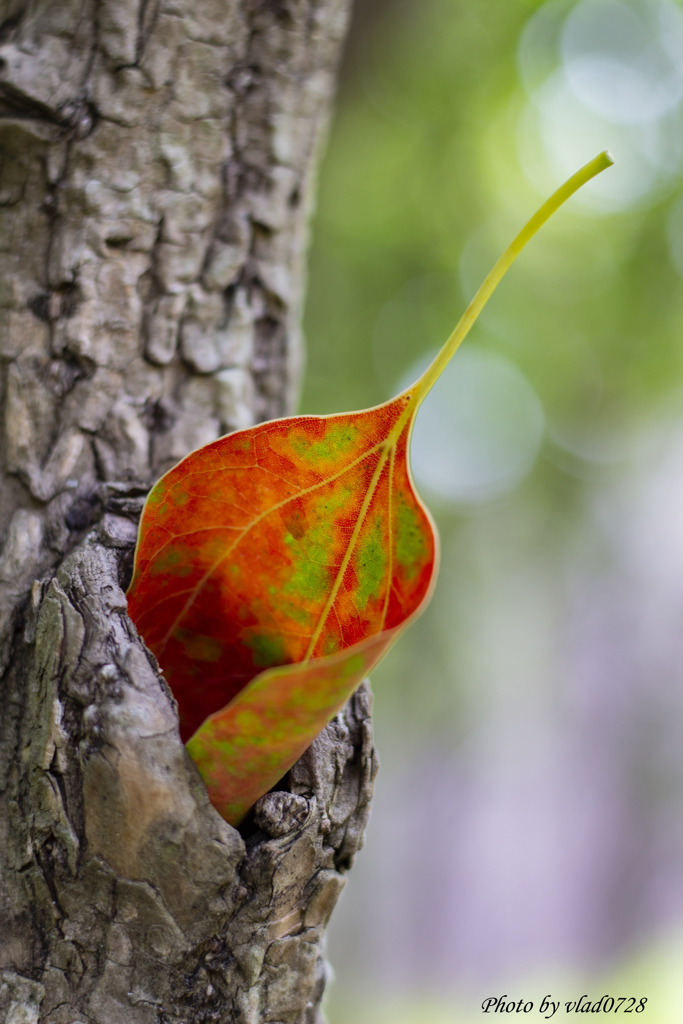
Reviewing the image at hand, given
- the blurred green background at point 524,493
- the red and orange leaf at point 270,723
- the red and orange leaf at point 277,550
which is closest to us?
the red and orange leaf at point 270,723

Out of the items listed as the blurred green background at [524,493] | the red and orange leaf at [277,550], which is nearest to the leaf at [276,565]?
the red and orange leaf at [277,550]

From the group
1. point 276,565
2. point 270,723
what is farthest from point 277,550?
point 270,723

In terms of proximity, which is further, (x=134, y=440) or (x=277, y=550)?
(x=134, y=440)

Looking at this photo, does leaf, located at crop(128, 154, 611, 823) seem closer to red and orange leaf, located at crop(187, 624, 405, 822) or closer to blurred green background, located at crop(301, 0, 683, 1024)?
red and orange leaf, located at crop(187, 624, 405, 822)

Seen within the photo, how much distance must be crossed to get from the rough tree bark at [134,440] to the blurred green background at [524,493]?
159 cm

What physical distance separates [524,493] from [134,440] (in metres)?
3.23

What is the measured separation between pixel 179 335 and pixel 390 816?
422cm

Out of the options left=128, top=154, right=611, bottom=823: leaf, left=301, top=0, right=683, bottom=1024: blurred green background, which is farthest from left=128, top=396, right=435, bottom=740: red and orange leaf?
left=301, top=0, right=683, bottom=1024: blurred green background

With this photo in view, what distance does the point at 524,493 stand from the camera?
3.68 metres

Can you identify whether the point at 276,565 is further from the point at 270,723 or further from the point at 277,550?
the point at 270,723

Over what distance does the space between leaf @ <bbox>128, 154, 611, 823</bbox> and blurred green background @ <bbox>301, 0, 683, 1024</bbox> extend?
6.61 ft

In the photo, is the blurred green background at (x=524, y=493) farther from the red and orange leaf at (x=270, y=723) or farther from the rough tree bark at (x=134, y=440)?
the red and orange leaf at (x=270, y=723)

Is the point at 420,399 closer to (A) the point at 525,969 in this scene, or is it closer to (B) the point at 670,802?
(B) the point at 670,802

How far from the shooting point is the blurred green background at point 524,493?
8.43 feet
